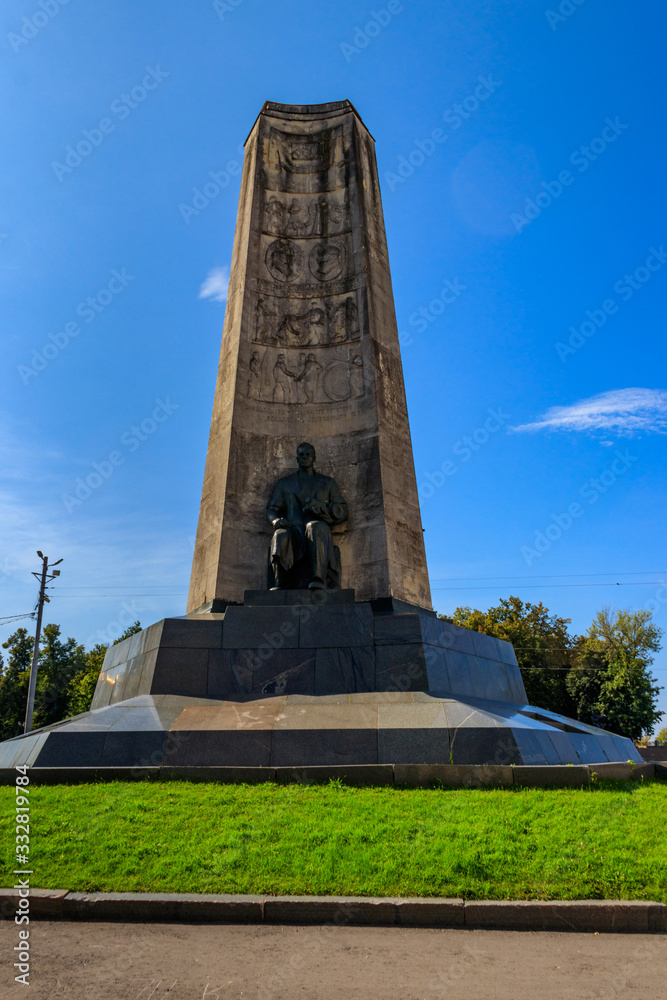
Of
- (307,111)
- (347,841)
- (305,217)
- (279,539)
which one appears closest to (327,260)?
(305,217)

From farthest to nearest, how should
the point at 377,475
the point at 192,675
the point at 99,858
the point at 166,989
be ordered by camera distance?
the point at 377,475 < the point at 192,675 < the point at 99,858 < the point at 166,989

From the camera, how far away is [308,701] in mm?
8625

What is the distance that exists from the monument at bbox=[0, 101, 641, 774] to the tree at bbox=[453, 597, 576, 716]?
28070 mm

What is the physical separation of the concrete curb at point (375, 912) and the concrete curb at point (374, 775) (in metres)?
2.36

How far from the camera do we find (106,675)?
1147 centimetres

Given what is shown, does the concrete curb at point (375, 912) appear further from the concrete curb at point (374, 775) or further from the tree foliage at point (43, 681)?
the tree foliage at point (43, 681)

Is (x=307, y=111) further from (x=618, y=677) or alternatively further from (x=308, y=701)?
(x=618, y=677)

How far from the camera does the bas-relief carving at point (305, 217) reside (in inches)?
604

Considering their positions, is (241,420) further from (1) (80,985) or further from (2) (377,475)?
(1) (80,985)

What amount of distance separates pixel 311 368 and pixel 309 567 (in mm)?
4791

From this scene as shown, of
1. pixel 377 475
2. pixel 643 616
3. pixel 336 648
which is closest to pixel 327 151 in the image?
pixel 377 475

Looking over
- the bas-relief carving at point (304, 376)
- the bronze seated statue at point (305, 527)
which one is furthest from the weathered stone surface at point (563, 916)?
the bas-relief carving at point (304, 376)

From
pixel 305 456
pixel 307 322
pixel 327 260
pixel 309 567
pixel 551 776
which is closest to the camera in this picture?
pixel 551 776

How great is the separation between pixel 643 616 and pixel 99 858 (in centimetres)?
4304
